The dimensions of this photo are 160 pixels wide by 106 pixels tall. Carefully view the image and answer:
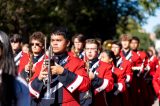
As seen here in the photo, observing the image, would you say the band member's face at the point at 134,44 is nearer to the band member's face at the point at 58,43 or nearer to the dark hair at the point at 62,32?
the dark hair at the point at 62,32

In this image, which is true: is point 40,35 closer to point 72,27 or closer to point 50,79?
point 50,79

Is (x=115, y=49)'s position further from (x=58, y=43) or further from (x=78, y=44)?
(x=58, y=43)

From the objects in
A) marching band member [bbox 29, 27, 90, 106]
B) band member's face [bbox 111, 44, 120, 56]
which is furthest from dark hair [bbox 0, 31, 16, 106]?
band member's face [bbox 111, 44, 120, 56]

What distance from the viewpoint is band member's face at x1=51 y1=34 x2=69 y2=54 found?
6.84 meters

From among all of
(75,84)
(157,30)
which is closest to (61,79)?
(75,84)

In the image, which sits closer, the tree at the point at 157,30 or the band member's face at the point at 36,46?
the band member's face at the point at 36,46

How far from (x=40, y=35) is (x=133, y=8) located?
22.3 metres

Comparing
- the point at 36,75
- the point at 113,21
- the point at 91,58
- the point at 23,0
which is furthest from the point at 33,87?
the point at 113,21

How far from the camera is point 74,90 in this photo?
6.55m

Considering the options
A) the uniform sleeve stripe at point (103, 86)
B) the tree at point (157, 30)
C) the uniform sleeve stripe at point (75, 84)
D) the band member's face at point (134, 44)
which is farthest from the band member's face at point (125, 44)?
the tree at point (157, 30)

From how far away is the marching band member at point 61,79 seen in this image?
21.0 feet

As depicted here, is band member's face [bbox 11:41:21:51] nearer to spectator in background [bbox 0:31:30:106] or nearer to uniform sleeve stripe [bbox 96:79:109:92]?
uniform sleeve stripe [bbox 96:79:109:92]

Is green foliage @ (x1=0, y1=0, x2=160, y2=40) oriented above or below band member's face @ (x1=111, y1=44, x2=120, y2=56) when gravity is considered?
above

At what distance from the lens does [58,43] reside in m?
6.87
